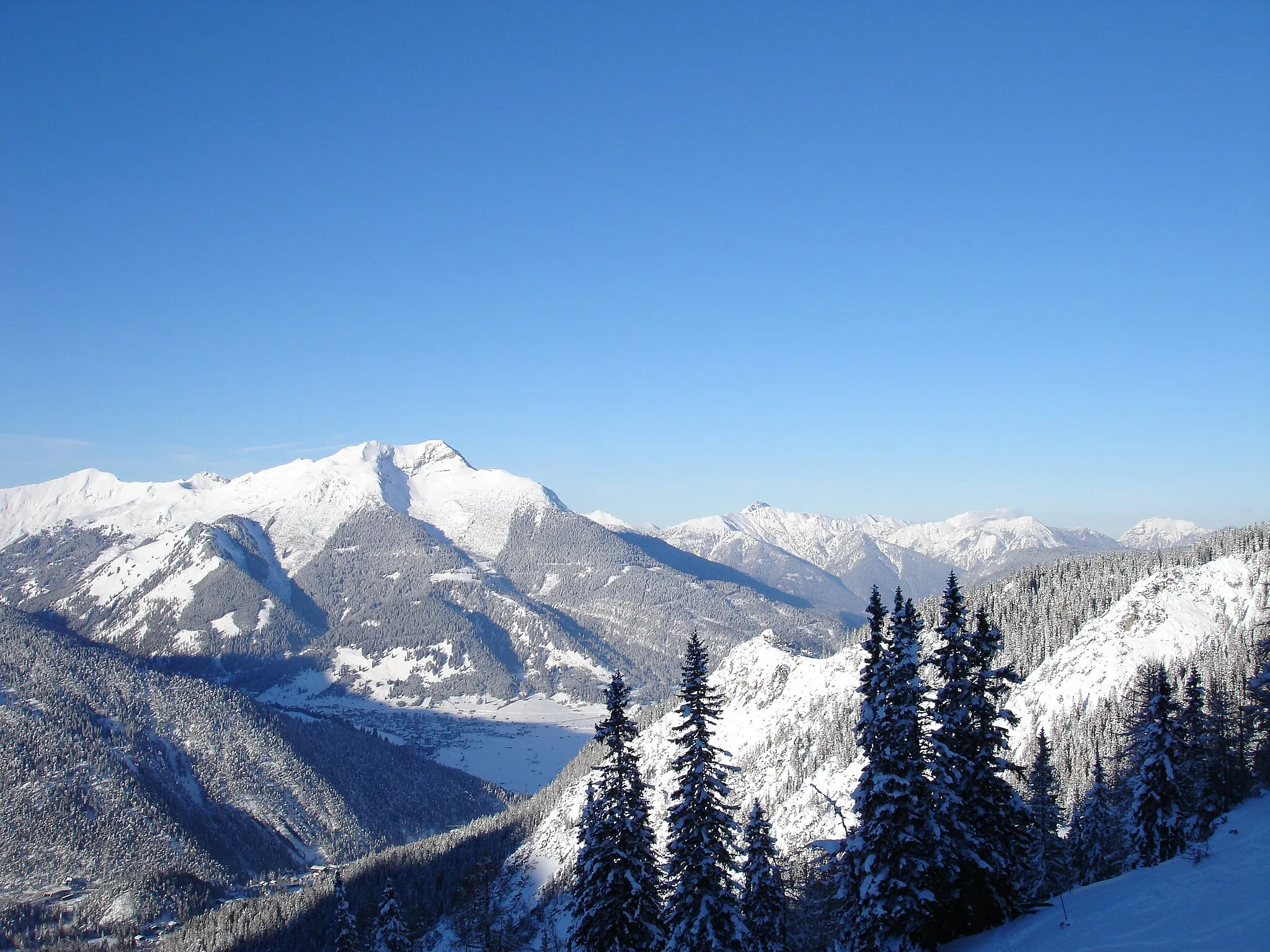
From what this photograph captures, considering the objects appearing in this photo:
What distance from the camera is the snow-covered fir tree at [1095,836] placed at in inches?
2366

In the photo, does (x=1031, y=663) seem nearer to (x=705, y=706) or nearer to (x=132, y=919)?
(x=705, y=706)

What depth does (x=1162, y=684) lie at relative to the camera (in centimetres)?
4919

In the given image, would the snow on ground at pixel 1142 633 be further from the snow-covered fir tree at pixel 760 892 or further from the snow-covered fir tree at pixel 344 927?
the snow-covered fir tree at pixel 344 927

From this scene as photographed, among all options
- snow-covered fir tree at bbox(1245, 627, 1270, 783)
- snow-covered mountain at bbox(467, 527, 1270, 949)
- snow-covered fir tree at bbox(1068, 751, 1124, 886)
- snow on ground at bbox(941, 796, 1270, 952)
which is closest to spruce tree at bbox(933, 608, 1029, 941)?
snow on ground at bbox(941, 796, 1270, 952)

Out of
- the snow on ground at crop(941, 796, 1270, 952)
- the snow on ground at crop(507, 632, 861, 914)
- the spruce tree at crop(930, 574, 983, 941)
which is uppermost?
the spruce tree at crop(930, 574, 983, 941)

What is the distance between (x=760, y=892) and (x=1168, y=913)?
2150 cm

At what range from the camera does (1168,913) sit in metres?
26.7

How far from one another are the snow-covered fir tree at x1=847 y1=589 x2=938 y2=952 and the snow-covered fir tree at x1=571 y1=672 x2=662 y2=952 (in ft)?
36.3

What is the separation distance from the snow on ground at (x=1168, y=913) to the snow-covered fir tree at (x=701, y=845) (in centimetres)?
970

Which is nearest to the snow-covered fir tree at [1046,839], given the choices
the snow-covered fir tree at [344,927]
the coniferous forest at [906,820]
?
the coniferous forest at [906,820]

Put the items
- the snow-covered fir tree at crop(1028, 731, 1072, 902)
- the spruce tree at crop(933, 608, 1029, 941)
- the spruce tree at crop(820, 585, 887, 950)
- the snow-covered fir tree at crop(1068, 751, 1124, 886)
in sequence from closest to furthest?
1. the spruce tree at crop(820, 585, 887, 950)
2. the spruce tree at crop(933, 608, 1029, 941)
3. the snow-covered fir tree at crop(1028, 731, 1072, 902)
4. the snow-covered fir tree at crop(1068, 751, 1124, 886)

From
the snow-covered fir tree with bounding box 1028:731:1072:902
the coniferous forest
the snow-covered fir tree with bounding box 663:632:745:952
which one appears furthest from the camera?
the snow-covered fir tree with bounding box 1028:731:1072:902

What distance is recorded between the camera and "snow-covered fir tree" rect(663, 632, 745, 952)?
34438 millimetres

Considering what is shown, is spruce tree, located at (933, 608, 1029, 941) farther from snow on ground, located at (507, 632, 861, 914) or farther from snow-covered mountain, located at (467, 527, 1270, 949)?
snow on ground, located at (507, 632, 861, 914)
